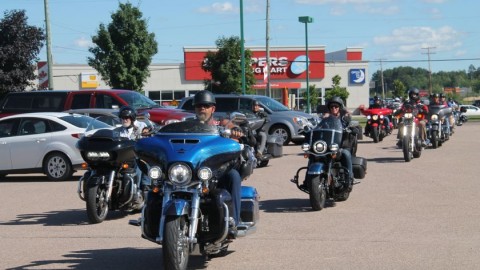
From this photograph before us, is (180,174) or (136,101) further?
(136,101)

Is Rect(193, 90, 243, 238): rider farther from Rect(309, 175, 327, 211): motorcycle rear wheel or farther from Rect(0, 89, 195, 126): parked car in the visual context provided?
Rect(0, 89, 195, 126): parked car

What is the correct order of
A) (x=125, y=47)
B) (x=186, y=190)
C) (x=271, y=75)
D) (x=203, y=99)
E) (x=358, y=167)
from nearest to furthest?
1. (x=186, y=190)
2. (x=203, y=99)
3. (x=358, y=167)
4. (x=125, y=47)
5. (x=271, y=75)

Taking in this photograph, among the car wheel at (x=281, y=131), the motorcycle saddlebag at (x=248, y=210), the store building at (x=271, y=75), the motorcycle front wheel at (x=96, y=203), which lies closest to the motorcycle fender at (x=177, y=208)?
the motorcycle saddlebag at (x=248, y=210)

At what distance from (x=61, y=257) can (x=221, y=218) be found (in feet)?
7.29

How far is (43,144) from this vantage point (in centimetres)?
1734

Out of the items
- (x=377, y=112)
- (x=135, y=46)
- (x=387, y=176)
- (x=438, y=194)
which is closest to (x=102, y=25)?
(x=135, y=46)

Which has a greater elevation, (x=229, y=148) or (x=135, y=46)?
(x=135, y=46)

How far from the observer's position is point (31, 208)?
518 inches

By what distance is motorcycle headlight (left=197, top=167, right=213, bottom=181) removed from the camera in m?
7.29

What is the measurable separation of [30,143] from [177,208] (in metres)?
10.9

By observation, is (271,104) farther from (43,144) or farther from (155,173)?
(155,173)

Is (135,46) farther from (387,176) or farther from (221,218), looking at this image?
(221,218)

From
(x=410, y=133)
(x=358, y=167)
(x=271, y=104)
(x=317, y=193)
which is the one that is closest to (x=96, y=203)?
(x=317, y=193)

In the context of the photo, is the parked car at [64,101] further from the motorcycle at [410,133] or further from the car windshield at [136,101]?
the motorcycle at [410,133]
